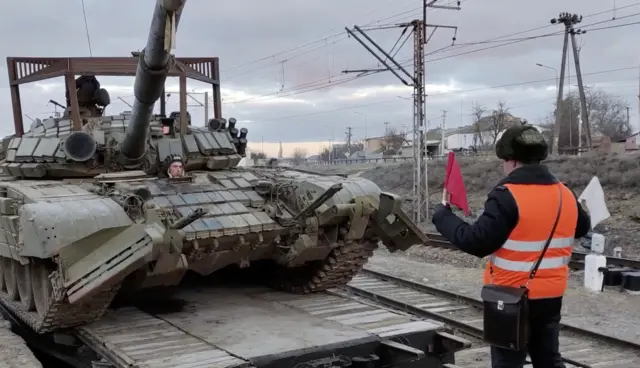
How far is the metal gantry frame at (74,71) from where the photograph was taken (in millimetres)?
9141

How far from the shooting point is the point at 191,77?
33.4 feet

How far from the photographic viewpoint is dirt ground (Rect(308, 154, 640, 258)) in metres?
18.2

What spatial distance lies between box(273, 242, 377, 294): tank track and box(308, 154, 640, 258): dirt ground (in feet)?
29.3

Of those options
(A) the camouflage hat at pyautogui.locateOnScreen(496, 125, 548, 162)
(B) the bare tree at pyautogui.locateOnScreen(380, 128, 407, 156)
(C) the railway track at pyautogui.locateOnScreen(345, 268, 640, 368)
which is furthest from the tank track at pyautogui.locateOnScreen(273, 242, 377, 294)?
(B) the bare tree at pyautogui.locateOnScreen(380, 128, 407, 156)

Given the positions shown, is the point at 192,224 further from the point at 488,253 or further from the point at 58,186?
the point at 488,253

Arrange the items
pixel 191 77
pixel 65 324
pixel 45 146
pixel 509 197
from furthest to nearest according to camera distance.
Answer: pixel 191 77, pixel 45 146, pixel 65 324, pixel 509 197

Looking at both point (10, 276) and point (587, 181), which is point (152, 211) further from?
point (587, 181)

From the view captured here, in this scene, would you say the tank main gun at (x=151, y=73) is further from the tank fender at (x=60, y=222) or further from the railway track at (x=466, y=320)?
the railway track at (x=466, y=320)

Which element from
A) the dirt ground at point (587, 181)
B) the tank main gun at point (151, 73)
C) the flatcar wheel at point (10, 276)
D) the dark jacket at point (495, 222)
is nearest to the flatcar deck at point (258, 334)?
the flatcar wheel at point (10, 276)

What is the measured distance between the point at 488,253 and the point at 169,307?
4908mm

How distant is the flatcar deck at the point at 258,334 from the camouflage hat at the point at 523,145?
2.63 metres

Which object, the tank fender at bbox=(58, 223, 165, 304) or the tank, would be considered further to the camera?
the tank

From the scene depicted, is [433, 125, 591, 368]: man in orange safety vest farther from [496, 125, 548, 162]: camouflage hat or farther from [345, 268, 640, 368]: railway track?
[345, 268, 640, 368]: railway track

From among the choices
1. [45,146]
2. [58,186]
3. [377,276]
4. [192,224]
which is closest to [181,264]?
[192,224]
